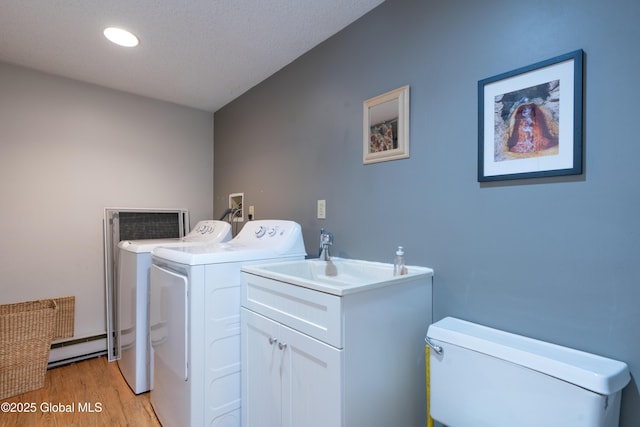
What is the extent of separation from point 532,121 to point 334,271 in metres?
1.13

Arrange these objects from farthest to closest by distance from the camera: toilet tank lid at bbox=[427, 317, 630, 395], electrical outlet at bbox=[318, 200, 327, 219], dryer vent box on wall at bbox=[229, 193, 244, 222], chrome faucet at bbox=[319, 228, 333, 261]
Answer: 1. dryer vent box on wall at bbox=[229, 193, 244, 222]
2. electrical outlet at bbox=[318, 200, 327, 219]
3. chrome faucet at bbox=[319, 228, 333, 261]
4. toilet tank lid at bbox=[427, 317, 630, 395]

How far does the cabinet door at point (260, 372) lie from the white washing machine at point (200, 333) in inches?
3.1

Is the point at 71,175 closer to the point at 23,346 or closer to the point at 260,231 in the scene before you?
the point at 23,346

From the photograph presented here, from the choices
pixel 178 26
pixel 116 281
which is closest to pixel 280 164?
pixel 178 26

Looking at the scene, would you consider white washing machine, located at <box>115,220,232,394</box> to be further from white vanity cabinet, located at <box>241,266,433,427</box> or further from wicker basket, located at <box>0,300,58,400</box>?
white vanity cabinet, located at <box>241,266,433,427</box>

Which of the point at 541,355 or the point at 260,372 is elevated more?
the point at 541,355

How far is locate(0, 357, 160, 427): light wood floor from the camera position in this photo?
1.80m

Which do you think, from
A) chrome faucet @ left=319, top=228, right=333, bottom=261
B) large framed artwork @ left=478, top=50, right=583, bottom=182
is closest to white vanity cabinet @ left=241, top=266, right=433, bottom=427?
chrome faucet @ left=319, top=228, right=333, bottom=261

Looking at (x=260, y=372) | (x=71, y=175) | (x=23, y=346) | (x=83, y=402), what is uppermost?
(x=71, y=175)

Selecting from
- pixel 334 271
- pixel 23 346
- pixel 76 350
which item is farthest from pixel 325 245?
pixel 76 350

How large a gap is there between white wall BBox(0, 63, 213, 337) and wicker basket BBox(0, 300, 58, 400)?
0.31 meters

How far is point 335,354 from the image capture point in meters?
1.05

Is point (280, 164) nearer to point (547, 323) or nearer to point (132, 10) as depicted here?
point (132, 10)

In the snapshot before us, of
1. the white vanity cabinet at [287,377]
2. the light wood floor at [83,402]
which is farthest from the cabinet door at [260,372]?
the light wood floor at [83,402]
